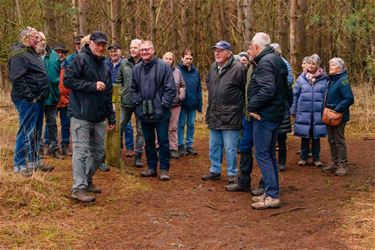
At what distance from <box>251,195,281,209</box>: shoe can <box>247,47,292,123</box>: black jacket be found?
3.34 ft

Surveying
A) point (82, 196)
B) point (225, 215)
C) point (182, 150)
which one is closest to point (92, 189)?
point (82, 196)

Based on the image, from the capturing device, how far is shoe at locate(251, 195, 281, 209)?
6.75 m

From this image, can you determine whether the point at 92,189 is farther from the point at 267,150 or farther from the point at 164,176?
the point at 267,150

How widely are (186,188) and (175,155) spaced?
210cm

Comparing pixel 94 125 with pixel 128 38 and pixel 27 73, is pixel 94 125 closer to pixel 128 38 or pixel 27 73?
pixel 27 73

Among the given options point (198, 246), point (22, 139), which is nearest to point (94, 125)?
point (22, 139)

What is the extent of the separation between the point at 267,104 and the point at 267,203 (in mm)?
1278

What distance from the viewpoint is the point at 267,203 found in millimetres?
6750

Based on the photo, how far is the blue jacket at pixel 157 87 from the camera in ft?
26.1

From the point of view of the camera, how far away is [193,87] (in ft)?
32.6

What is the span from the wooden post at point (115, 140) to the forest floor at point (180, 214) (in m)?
0.31

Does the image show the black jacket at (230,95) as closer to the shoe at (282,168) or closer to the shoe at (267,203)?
the shoe at (267,203)

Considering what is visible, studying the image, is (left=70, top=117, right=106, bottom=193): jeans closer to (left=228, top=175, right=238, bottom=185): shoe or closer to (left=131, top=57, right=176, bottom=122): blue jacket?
(left=131, top=57, right=176, bottom=122): blue jacket

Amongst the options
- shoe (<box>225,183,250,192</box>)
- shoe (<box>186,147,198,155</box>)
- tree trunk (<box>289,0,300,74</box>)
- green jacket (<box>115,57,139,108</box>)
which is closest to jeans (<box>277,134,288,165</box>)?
shoe (<box>225,183,250,192</box>)
